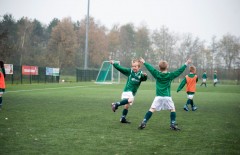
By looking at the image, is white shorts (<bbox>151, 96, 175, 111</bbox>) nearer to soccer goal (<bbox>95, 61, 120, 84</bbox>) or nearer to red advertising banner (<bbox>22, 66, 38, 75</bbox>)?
red advertising banner (<bbox>22, 66, 38, 75</bbox>)

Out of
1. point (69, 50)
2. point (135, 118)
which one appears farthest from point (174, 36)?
point (135, 118)

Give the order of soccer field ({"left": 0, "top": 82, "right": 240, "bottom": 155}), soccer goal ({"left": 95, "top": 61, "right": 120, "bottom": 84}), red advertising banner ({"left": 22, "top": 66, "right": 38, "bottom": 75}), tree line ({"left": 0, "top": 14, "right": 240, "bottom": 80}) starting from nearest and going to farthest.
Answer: soccer field ({"left": 0, "top": 82, "right": 240, "bottom": 155}) < red advertising banner ({"left": 22, "top": 66, "right": 38, "bottom": 75}) < soccer goal ({"left": 95, "top": 61, "right": 120, "bottom": 84}) < tree line ({"left": 0, "top": 14, "right": 240, "bottom": 80})

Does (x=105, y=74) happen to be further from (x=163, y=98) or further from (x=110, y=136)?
(x=110, y=136)

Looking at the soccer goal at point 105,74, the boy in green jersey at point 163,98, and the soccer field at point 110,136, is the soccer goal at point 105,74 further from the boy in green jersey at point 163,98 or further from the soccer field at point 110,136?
the boy in green jersey at point 163,98

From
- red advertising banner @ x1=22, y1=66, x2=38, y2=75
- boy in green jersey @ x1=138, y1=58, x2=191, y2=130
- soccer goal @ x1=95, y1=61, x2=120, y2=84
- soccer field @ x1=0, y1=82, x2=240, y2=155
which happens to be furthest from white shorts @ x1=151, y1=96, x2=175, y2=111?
soccer goal @ x1=95, y1=61, x2=120, y2=84

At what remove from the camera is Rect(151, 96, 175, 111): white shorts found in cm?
798

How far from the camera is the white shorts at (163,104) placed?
7.98 metres

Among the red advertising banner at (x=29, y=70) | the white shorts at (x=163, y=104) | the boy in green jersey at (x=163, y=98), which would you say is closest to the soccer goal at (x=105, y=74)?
the red advertising banner at (x=29, y=70)

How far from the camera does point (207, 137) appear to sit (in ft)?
22.9

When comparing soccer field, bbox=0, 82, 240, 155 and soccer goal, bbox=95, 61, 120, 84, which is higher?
soccer goal, bbox=95, 61, 120, 84

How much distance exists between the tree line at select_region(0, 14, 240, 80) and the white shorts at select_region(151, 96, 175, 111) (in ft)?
156

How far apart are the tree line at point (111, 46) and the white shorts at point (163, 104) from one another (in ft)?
156

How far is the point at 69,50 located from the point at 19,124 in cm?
5104

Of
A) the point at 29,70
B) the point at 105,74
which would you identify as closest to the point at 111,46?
the point at 105,74
